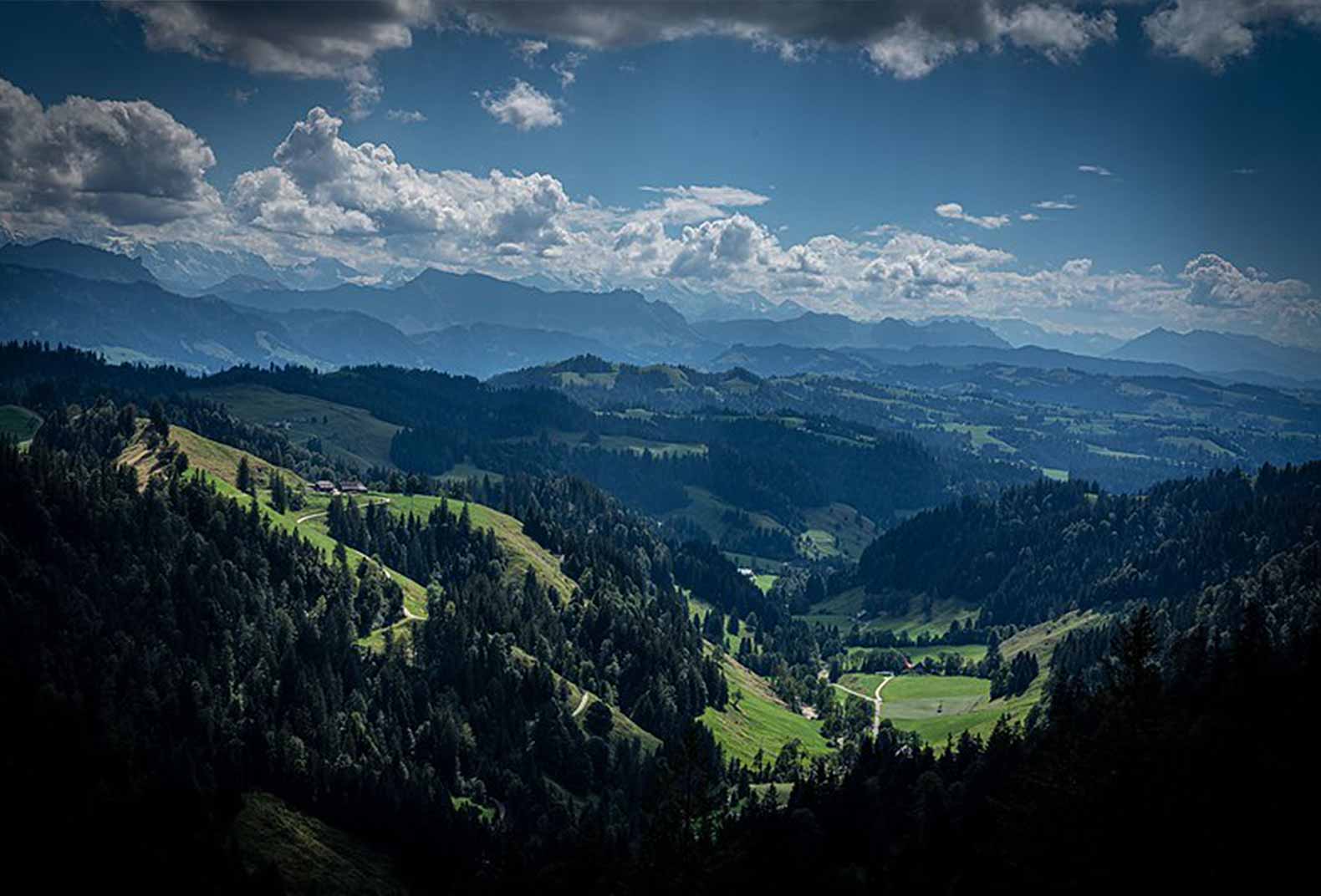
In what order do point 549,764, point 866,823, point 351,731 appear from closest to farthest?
point 866,823 < point 351,731 < point 549,764

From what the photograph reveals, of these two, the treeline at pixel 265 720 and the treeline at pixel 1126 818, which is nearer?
the treeline at pixel 1126 818

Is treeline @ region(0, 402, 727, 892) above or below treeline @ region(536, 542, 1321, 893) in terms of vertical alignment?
below

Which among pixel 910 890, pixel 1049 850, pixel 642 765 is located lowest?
pixel 642 765

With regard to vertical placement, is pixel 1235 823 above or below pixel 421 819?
above

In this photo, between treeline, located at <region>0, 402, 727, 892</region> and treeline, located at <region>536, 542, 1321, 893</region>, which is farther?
treeline, located at <region>0, 402, 727, 892</region>

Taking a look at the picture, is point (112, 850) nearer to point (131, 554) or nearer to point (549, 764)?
point (549, 764)

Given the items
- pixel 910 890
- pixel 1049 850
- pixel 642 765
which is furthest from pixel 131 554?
pixel 1049 850

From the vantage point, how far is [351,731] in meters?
169

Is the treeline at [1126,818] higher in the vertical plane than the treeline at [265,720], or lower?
higher

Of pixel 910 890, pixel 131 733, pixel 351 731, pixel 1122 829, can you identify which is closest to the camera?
pixel 1122 829

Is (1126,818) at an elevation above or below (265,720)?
above

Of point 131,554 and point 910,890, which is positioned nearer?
point 910,890

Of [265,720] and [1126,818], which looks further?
[265,720]

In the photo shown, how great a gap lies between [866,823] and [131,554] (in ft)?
530
